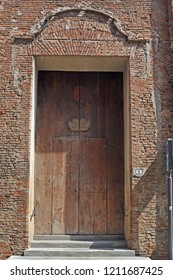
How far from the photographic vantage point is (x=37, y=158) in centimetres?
934

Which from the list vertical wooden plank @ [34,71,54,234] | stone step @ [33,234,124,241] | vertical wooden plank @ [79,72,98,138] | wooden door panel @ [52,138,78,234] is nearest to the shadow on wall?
stone step @ [33,234,124,241]

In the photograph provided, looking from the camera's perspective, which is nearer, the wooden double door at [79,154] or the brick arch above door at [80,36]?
the brick arch above door at [80,36]

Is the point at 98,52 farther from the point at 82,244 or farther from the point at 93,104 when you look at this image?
the point at 82,244

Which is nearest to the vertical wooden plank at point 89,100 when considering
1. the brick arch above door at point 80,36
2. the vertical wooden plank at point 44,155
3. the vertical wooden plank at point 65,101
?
the vertical wooden plank at point 65,101

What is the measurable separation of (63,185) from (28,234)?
135 cm

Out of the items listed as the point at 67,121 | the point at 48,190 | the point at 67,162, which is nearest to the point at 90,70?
the point at 67,121

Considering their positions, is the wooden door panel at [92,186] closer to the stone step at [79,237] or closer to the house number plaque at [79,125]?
the stone step at [79,237]

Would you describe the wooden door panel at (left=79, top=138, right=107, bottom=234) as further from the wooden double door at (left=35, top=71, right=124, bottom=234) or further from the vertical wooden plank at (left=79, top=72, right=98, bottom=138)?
the vertical wooden plank at (left=79, top=72, right=98, bottom=138)

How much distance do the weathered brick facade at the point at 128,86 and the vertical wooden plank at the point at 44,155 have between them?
0.56 meters

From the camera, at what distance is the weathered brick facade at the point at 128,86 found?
8.49 m

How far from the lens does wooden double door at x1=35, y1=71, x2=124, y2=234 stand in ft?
30.1

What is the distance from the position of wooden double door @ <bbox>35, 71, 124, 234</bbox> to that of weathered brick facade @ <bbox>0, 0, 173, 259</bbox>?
507 mm

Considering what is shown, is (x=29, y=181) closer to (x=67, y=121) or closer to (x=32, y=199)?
(x=32, y=199)

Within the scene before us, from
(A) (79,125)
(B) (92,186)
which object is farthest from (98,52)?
(B) (92,186)
